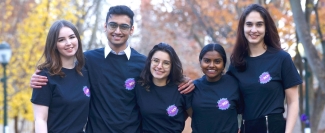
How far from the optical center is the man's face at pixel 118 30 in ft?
18.6

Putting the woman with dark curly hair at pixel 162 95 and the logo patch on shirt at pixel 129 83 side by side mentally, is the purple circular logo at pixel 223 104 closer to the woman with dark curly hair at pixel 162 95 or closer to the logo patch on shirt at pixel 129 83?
the woman with dark curly hair at pixel 162 95

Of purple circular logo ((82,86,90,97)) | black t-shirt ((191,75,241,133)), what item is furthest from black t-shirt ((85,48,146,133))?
black t-shirt ((191,75,241,133))

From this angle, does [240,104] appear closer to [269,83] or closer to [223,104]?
[223,104]

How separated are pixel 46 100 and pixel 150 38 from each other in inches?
995

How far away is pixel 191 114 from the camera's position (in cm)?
562

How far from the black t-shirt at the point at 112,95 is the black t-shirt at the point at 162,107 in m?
0.11

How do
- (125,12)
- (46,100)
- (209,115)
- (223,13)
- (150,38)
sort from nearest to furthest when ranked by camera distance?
(46,100), (209,115), (125,12), (223,13), (150,38)

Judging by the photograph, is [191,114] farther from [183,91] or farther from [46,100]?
[46,100]

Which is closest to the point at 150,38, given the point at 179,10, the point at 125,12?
the point at 179,10

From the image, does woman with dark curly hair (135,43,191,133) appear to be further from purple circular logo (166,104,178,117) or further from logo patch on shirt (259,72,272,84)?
logo patch on shirt (259,72,272,84)

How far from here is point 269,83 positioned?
16.5 ft

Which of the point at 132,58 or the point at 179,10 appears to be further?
the point at 179,10

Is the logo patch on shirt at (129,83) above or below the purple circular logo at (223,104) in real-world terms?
above

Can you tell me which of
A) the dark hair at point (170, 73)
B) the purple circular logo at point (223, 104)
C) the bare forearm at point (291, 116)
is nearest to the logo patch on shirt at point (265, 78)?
the bare forearm at point (291, 116)
